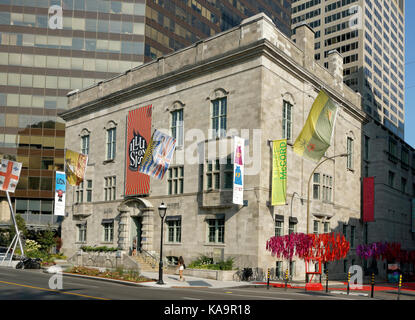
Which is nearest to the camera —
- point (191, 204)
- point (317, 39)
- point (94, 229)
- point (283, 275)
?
point (283, 275)

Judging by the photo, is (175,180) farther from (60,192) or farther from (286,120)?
(60,192)

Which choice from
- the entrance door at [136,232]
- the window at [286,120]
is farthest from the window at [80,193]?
the window at [286,120]

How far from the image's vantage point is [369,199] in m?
48.6

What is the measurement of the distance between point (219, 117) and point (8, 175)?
20465mm

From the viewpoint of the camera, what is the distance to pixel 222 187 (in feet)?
116

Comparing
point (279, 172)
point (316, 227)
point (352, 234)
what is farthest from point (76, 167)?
point (352, 234)

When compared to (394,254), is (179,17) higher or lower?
higher

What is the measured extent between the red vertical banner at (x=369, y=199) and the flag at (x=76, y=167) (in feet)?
90.9

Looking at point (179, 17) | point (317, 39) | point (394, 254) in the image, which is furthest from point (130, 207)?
point (317, 39)

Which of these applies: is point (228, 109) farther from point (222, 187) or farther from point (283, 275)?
point (283, 275)

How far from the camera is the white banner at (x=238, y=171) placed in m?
32.8

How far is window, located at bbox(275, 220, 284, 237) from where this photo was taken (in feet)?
116

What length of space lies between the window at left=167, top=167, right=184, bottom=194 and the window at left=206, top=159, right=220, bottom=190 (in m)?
3.51

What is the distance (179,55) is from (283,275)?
20069mm
